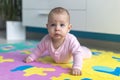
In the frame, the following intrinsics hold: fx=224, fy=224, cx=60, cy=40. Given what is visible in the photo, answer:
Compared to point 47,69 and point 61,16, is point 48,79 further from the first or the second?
point 61,16

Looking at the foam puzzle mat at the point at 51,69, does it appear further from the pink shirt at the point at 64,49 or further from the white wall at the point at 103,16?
the white wall at the point at 103,16

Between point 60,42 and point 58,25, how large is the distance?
10 centimetres

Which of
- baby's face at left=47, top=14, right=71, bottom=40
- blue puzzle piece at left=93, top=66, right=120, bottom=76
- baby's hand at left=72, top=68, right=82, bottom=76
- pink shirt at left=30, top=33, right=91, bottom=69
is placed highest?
baby's face at left=47, top=14, right=71, bottom=40

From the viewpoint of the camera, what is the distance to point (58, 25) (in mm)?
1029

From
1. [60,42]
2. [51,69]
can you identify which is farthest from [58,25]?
[51,69]

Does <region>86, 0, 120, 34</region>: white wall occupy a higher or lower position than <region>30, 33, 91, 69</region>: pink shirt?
higher

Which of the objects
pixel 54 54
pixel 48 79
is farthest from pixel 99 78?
pixel 54 54

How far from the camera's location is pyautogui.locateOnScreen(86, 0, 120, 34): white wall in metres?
1.47

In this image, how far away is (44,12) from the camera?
6.11 ft

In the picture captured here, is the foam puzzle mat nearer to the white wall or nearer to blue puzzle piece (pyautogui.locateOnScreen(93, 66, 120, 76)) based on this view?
blue puzzle piece (pyautogui.locateOnScreen(93, 66, 120, 76))

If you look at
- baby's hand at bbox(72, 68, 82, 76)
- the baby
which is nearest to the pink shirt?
the baby

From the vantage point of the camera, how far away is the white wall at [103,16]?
1.47m

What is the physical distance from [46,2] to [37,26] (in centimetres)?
24

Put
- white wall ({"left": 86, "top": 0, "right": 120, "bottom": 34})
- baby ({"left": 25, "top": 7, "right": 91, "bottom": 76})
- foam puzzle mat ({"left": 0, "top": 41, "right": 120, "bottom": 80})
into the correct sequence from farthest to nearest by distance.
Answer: white wall ({"left": 86, "top": 0, "right": 120, "bottom": 34}) < baby ({"left": 25, "top": 7, "right": 91, "bottom": 76}) < foam puzzle mat ({"left": 0, "top": 41, "right": 120, "bottom": 80})
